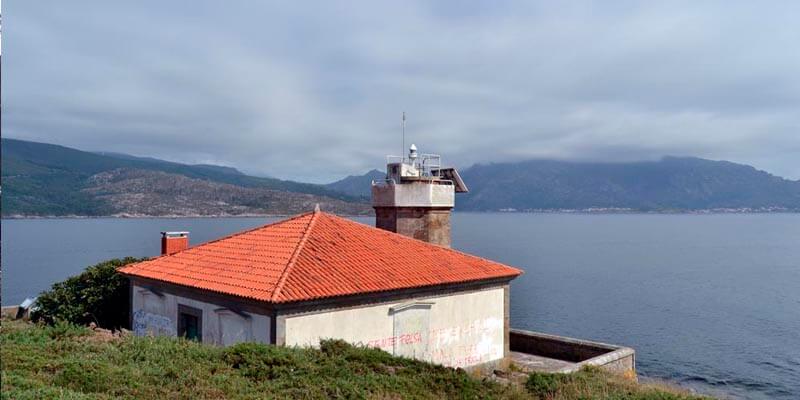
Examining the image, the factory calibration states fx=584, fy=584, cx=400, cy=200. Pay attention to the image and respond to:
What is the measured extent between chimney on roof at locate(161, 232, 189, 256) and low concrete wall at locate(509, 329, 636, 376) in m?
15.2

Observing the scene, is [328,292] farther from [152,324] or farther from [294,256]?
[152,324]

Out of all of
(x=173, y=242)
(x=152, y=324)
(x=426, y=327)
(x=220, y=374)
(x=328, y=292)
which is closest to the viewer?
(x=220, y=374)

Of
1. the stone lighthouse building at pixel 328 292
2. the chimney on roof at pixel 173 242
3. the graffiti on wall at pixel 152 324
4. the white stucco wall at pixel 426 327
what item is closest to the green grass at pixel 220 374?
the white stucco wall at pixel 426 327

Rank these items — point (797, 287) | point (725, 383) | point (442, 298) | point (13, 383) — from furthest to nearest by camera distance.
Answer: point (797, 287)
point (725, 383)
point (442, 298)
point (13, 383)

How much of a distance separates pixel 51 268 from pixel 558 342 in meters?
Answer: 88.6

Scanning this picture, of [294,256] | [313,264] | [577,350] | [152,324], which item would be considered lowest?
[577,350]

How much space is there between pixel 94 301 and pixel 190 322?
7.99 meters

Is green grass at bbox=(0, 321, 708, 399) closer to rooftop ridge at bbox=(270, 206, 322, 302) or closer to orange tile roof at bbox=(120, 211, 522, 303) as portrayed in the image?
rooftop ridge at bbox=(270, 206, 322, 302)

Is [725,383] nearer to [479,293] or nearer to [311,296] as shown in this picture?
[479,293]

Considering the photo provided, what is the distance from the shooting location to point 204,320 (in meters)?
17.9

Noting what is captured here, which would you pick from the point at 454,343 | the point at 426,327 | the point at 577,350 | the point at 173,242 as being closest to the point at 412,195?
the point at 454,343

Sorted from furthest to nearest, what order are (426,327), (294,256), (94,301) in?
(94,301) → (426,327) → (294,256)

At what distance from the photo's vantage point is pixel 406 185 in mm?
25484

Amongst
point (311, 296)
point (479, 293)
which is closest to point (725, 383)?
point (479, 293)
